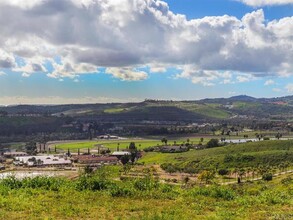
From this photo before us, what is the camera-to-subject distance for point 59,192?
85.7ft

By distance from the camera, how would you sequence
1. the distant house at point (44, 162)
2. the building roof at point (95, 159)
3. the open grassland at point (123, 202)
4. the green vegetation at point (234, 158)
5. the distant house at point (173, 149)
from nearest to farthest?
the open grassland at point (123, 202)
the green vegetation at point (234, 158)
the distant house at point (44, 162)
the building roof at point (95, 159)
the distant house at point (173, 149)

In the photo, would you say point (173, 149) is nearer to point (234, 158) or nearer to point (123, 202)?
point (234, 158)

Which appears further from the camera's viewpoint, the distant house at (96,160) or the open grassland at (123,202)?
the distant house at (96,160)

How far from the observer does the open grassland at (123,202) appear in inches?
795

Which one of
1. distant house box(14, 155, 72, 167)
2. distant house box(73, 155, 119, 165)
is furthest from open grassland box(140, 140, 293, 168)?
distant house box(14, 155, 72, 167)

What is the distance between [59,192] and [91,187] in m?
2.42

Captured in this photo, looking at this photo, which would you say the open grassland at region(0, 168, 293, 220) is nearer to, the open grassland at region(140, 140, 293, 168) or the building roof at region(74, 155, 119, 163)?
the open grassland at region(140, 140, 293, 168)

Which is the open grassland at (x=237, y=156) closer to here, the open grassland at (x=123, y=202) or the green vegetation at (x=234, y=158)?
the green vegetation at (x=234, y=158)

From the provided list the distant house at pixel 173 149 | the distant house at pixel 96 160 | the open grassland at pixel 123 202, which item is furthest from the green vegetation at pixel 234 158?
the open grassland at pixel 123 202

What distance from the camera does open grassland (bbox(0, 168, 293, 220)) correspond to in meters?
20.2

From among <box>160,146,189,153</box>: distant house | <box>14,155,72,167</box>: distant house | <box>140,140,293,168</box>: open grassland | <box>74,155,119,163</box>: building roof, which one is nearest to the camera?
<box>140,140,293,168</box>: open grassland

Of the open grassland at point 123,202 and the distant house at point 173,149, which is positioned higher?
the open grassland at point 123,202

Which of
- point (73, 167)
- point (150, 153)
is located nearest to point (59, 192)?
point (73, 167)

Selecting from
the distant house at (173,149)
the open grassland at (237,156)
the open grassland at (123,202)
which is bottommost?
the distant house at (173,149)
